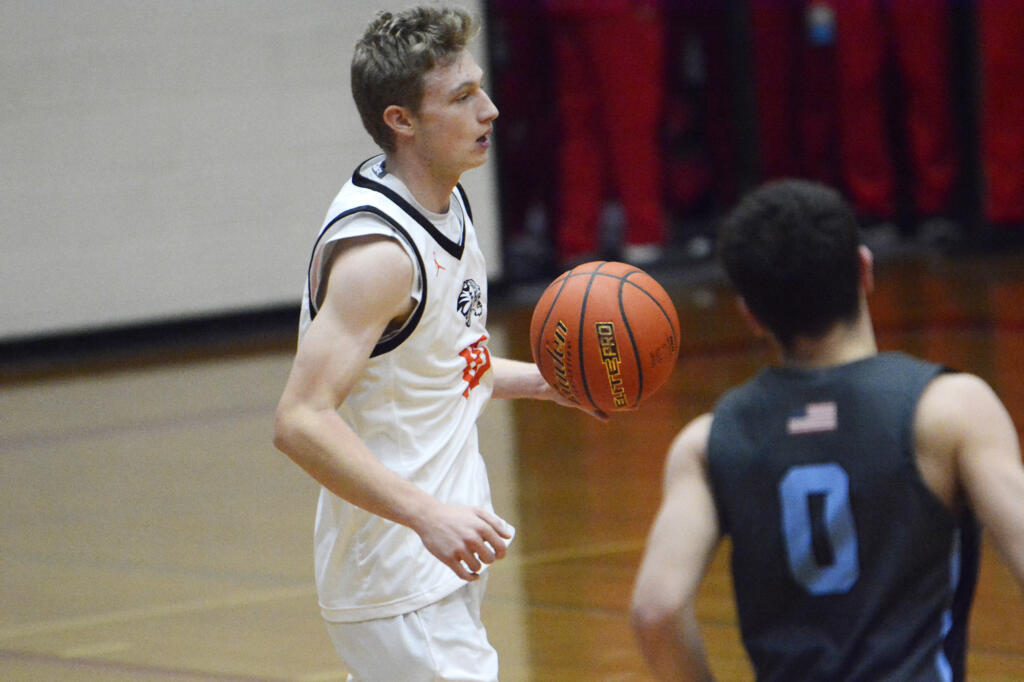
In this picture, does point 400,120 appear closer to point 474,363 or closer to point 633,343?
point 474,363

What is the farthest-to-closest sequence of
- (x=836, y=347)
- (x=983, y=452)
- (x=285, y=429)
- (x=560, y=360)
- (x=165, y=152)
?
(x=165, y=152) < (x=560, y=360) < (x=285, y=429) < (x=836, y=347) < (x=983, y=452)

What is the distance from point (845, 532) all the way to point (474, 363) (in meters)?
0.95

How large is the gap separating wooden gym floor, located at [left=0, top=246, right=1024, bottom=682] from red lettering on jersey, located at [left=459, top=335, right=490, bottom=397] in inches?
47.3

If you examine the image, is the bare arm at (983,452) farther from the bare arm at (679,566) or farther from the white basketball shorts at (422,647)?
the white basketball shorts at (422,647)

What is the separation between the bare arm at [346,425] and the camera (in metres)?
2.01

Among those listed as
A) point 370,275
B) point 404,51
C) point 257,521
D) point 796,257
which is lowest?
point 257,521

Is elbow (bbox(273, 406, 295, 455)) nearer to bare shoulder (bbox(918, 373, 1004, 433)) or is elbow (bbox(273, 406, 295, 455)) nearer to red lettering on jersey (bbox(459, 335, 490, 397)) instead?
red lettering on jersey (bbox(459, 335, 490, 397))

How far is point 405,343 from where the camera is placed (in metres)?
2.24

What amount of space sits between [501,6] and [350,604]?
341 inches

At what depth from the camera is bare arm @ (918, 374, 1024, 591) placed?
1.45 m

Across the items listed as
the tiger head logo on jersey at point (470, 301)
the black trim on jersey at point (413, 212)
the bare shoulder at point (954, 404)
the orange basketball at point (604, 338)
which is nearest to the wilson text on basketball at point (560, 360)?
the orange basketball at point (604, 338)

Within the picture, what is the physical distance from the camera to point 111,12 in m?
8.88

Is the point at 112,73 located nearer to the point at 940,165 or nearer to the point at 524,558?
the point at 524,558

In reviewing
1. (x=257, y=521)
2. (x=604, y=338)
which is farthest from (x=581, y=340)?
(x=257, y=521)
